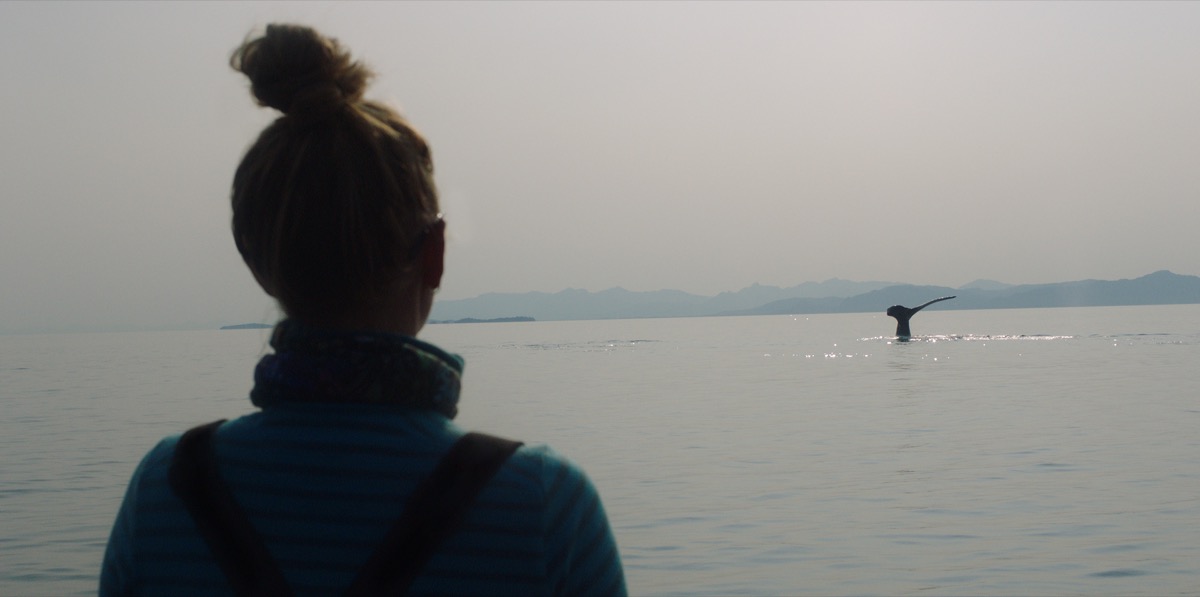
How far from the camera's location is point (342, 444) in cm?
202

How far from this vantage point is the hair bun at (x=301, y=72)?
6.93 feet

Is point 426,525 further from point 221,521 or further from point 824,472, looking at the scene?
point 824,472

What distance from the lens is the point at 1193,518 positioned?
16422 mm

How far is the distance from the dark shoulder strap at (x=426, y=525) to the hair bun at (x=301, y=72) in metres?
0.66

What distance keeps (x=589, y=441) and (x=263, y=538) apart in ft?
83.6

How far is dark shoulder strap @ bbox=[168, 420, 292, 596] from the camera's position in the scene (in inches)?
78.4

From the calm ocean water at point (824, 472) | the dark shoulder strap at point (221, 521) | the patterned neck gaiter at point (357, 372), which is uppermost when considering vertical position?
the patterned neck gaiter at point (357, 372)

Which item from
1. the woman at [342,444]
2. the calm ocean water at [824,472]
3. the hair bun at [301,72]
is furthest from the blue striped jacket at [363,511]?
the hair bun at [301,72]

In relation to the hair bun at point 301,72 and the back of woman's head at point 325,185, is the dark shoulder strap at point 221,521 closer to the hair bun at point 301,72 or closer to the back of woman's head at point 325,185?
the back of woman's head at point 325,185

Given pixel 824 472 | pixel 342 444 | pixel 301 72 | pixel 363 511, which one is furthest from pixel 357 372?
pixel 824 472

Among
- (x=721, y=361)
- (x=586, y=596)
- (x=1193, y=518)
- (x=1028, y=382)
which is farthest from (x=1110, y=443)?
(x=721, y=361)

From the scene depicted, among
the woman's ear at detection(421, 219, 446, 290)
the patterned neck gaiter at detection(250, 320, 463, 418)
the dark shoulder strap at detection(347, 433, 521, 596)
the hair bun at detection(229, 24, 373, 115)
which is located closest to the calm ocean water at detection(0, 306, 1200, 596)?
the patterned neck gaiter at detection(250, 320, 463, 418)

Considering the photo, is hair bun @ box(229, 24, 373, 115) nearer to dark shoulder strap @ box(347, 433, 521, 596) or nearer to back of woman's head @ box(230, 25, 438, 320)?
back of woman's head @ box(230, 25, 438, 320)

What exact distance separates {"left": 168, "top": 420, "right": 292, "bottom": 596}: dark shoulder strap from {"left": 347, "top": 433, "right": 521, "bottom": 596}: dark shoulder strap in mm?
166
